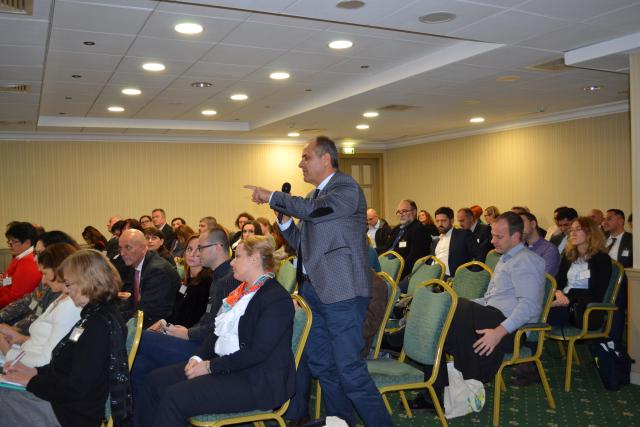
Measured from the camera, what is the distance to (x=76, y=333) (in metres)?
2.84

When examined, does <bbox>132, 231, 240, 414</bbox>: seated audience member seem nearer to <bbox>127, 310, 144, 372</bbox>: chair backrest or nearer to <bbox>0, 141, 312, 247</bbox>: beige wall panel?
<bbox>127, 310, 144, 372</bbox>: chair backrest

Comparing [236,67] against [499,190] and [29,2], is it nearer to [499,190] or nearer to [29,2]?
[29,2]

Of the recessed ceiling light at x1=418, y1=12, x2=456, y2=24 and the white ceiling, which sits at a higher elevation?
the white ceiling

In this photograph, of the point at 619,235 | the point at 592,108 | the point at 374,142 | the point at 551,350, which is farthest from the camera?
the point at 374,142

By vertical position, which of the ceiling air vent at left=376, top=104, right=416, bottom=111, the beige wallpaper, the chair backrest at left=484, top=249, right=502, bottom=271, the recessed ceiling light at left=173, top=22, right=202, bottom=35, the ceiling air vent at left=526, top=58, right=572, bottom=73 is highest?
the ceiling air vent at left=376, top=104, right=416, bottom=111

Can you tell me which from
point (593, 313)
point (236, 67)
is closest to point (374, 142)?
point (236, 67)

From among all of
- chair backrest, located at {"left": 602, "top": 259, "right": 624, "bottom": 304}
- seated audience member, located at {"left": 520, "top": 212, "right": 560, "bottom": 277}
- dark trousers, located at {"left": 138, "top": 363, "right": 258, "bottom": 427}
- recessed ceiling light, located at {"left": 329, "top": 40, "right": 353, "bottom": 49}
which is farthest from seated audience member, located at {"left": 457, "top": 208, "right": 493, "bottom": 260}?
dark trousers, located at {"left": 138, "top": 363, "right": 258, "bottom": 427}

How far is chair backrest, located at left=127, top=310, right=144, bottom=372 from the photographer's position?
2.89 meters

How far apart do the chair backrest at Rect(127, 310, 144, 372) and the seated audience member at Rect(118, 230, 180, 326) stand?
1.33 meters

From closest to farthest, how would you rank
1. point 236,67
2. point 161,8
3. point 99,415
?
point 99,415
point 161,8
point 236,67

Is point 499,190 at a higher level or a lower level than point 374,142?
lower

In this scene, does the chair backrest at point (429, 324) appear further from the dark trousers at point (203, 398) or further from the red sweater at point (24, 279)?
the red sweater at point (24, 279)

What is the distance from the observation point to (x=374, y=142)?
13969 mm

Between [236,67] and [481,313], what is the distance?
12.3ft
